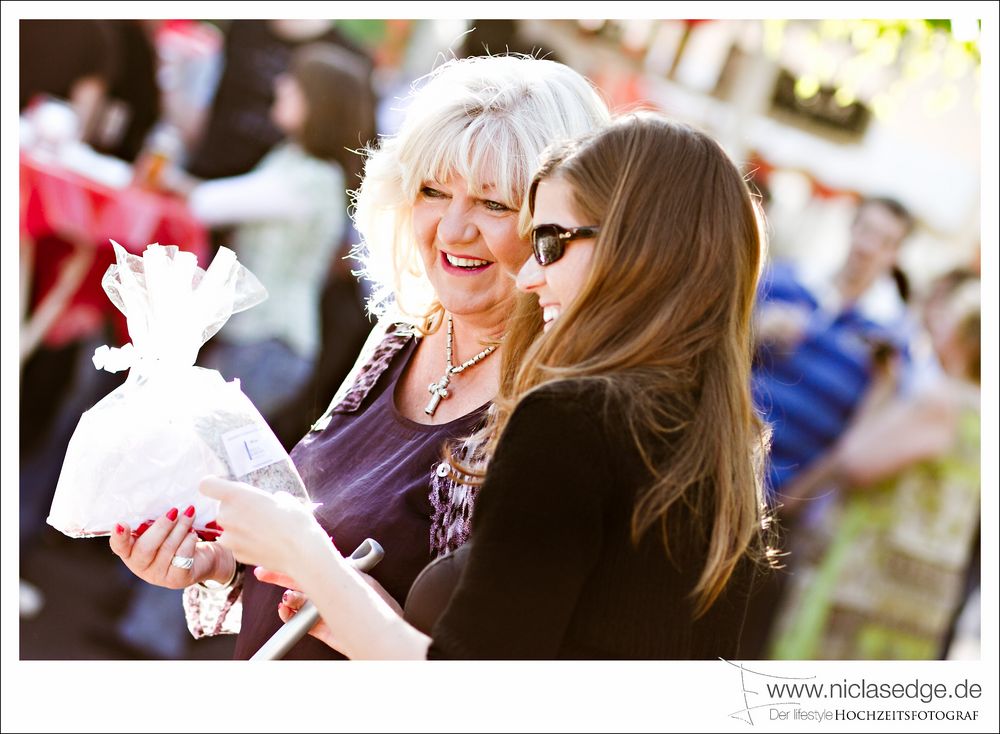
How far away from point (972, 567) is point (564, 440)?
351 cm

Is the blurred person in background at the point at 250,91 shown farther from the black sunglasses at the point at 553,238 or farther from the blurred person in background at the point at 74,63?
the black sunglasses at the point at 553,238

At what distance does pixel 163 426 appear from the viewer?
6.89 feet

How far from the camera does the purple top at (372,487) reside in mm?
2080

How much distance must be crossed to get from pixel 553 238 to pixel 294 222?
11.2ft

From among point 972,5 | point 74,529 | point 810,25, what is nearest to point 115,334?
point 810,25

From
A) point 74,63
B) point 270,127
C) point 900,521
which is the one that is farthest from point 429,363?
point 74,63

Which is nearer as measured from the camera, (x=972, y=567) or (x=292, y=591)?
(x=292, y=591)

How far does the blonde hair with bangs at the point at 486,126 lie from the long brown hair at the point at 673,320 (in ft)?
1.46

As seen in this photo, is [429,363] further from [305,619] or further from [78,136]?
[78,136]

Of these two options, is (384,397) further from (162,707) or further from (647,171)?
(647,171)

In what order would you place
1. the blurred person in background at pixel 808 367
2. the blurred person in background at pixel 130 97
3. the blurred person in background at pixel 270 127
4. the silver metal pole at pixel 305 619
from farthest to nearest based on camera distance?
the blurred person in background at pixel 130 97
the blurred person in background at pixel 270 127
the blurred person in background at pixel 808 367
the silver metal pole at pixel 305 619

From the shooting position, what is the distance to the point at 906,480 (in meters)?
4.22

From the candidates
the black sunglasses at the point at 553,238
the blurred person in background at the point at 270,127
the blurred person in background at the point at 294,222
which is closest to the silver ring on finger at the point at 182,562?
the black sunglasses at the point at 553,238

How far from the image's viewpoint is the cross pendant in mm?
2293
